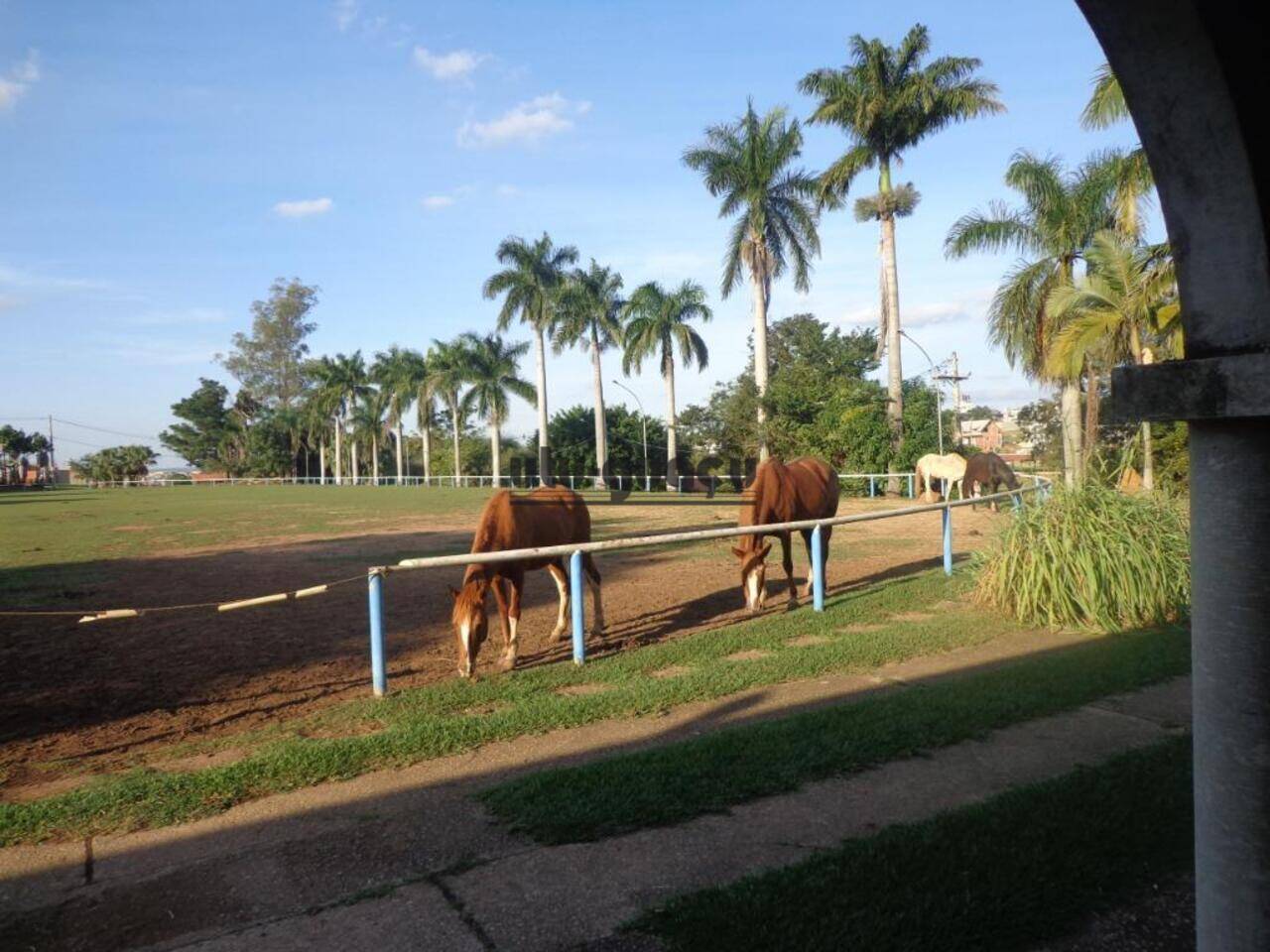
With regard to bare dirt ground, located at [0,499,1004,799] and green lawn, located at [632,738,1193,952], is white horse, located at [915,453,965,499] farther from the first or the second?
green lawn, located at [632,738,1193,952]

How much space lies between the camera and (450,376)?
5894 centimetres

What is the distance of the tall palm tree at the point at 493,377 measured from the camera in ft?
184

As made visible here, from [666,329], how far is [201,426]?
76.4 metres

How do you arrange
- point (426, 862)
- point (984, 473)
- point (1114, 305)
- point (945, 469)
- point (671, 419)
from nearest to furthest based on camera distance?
point (426, 862)
point (1114, 305)
point (984, 473)
point (945, 469)
point (671, 419)

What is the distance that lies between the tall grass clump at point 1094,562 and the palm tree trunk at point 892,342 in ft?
75.7

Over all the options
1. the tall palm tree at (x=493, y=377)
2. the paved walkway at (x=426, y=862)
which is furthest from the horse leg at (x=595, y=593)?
the tall palm tree at (x=493, y=377)

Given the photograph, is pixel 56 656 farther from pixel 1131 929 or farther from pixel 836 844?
pixel 1131 929

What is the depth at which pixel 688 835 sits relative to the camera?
4.01 m

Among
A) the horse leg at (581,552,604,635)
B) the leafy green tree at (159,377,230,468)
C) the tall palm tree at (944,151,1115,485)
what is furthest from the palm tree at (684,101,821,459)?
the leafy green tree at (159,377,230,468)

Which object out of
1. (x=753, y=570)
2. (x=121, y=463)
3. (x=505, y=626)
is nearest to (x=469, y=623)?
(x=505, y=626)

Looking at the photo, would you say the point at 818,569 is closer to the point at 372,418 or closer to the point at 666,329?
the point at 666,329

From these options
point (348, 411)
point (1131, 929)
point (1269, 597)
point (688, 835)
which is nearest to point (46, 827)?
point (688, 835)

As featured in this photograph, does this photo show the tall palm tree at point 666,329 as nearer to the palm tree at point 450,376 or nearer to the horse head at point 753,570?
the palm tree at point 450,376

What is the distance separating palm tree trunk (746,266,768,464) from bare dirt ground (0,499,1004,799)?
16.7m
